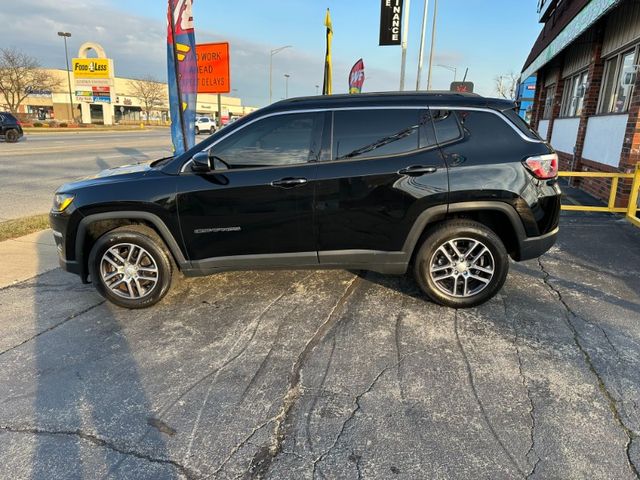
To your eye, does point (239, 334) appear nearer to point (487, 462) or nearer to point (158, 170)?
point (158, 170)

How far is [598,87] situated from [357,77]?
463 inches

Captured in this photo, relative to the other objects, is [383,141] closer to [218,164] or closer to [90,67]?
[218,164]

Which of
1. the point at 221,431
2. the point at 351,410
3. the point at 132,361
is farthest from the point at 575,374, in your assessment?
the point at 132,361

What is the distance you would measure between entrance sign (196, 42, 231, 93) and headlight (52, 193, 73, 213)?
23.1 feet

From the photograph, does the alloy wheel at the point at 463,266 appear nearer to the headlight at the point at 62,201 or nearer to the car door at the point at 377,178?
the car door at the point at 377,178

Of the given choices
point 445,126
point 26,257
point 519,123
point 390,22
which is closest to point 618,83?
point 519,123

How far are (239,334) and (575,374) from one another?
2543 mm

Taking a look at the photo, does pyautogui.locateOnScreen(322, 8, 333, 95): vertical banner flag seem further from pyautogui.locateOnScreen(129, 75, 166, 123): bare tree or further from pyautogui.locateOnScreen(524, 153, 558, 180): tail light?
pyautogui.locateOnScreen(129, 75, 166, 123): bare tree

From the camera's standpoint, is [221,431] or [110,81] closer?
[221,431]

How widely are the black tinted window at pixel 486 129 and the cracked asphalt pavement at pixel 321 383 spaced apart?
60.2 inches

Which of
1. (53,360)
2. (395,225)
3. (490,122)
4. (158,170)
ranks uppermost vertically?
(490,122)

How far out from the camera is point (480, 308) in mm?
4246

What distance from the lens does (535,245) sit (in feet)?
13.4

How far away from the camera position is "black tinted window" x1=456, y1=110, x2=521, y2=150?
3965mm
